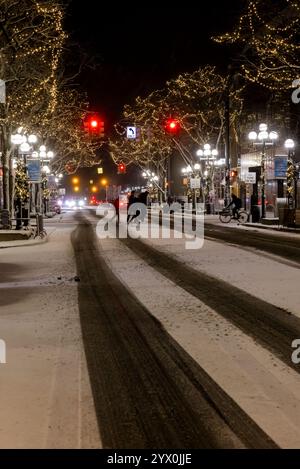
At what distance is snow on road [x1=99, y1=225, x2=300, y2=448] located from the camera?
18.2 ft

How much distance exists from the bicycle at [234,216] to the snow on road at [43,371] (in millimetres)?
24524

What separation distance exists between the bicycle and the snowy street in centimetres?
2213

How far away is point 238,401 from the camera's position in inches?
225

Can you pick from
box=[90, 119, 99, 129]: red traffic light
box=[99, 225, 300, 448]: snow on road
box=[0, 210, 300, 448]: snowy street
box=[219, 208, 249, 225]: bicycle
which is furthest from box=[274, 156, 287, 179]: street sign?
box=[0, 210, 300, 448]: snowy street

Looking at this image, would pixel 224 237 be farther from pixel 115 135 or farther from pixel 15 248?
pixel 115 135

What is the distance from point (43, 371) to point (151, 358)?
1231mm

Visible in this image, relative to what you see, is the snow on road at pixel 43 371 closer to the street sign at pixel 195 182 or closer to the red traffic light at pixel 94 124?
the red traffic light at pixel 94 124

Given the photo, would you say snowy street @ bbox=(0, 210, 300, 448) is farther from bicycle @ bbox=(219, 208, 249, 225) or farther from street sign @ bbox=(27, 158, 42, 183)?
bicycle @ bbox=(219, 208, 249, 225)

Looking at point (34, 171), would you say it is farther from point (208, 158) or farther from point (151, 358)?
point (208, 158)

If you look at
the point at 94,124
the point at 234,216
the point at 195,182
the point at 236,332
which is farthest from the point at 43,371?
the point at 195,182

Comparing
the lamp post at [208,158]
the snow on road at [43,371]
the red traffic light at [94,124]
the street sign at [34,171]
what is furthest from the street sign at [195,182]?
the snow on road at [43,371]

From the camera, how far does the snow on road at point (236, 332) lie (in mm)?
5535

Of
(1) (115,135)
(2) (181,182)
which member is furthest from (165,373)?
(2) (181,182)

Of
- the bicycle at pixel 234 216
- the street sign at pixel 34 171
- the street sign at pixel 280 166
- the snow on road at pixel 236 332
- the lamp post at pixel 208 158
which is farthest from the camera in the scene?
the lamp post at pixel 208 158
